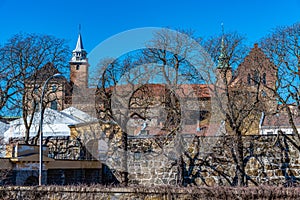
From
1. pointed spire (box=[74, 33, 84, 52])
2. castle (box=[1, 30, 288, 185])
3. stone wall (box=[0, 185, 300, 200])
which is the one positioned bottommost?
stone wall (box=[0, 185, 300, 200])

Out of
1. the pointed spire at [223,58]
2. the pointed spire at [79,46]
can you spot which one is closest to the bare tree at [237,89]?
the pointed spire at [223,58]

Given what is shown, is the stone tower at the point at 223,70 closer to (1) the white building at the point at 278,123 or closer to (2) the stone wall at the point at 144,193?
(1) the white building at the point at 278,123

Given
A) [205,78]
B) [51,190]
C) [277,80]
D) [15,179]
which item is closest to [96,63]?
[205,78]

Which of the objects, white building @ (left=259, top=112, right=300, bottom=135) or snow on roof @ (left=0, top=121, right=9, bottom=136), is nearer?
white building @ (left=259, top=112, right=300, bottom=135)

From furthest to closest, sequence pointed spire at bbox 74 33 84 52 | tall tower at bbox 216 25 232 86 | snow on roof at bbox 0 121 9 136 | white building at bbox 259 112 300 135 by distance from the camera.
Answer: pointed spire at bbox 74 33 84 52 < snow on roof at bbox 0 121 9 136 < white building at bbox 259 112 300 135 < tall tower at bbox 216 25 232 86

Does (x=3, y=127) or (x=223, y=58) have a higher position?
(x=223, y=58)

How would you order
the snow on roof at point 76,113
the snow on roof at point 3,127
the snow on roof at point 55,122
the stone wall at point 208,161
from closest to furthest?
the stone wall at point 208,161, the snow on roof at point 76,113, the snow on roof at point 55,122, the snow on roof at point 3,127

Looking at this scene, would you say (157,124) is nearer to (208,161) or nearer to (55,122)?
(208,161)

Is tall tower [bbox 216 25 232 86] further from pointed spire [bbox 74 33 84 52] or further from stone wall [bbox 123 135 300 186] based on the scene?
pointed spire [bbox 74 33 84 52]

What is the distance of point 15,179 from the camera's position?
548 inches

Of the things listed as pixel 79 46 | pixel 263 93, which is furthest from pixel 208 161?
pixel 79 46

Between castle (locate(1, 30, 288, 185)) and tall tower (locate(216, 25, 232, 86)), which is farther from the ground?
tall tower (locate(216, 25, 232, 86))

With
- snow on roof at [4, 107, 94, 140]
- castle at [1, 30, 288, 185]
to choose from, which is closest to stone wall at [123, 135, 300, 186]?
castle at [1, 30, 288, 185]

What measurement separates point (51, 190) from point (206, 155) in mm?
9531
